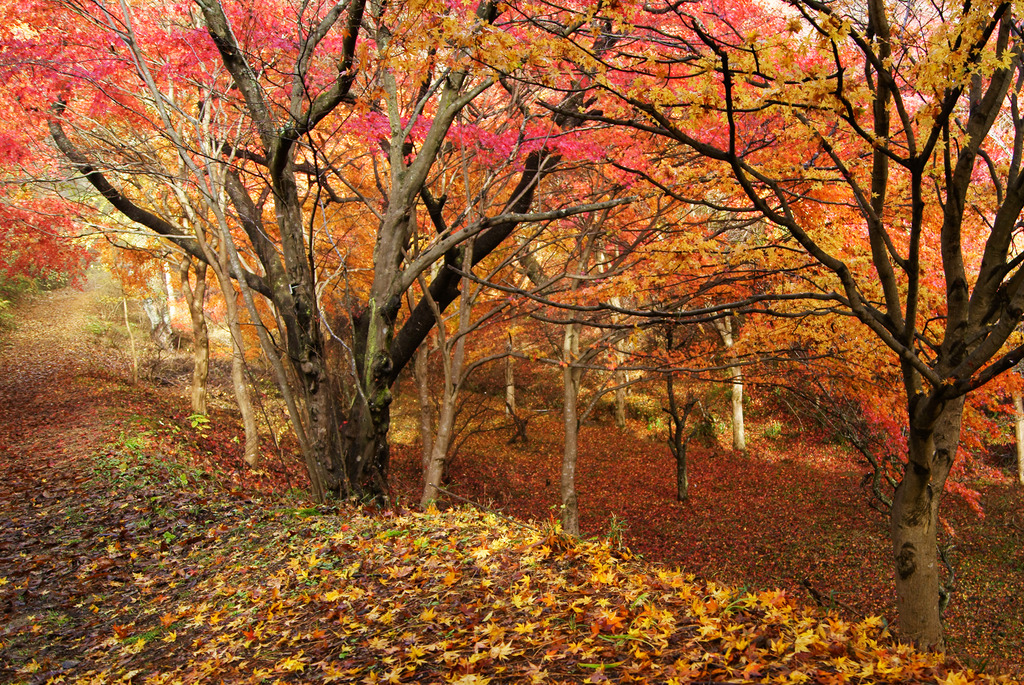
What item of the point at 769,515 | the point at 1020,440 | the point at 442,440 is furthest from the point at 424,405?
the point at 1020,440

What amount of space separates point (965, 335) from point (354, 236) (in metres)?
12.8

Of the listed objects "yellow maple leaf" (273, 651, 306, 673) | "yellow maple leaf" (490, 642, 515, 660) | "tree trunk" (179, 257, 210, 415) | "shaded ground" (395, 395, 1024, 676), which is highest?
"tree trunk" (179, 257, 210, 415)

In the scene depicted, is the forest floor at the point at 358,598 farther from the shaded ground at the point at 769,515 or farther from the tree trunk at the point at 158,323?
the tree trunk at the point at 158,323

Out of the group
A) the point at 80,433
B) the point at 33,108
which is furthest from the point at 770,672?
the point at 80,433

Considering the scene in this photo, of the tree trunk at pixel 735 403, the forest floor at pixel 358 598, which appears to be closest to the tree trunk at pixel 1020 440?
the forest floor at pixel 358 598

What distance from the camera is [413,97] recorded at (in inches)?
356

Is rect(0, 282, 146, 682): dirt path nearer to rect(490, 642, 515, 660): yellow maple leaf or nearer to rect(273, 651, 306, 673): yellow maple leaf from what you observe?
rect(273, 651, 306, 673): yellow maple leaf

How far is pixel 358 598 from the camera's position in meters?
3.93

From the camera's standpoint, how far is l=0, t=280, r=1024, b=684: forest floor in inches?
112

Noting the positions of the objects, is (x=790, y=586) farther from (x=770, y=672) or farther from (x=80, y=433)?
(x=80, y=433)

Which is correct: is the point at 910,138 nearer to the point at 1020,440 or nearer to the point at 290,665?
the point at 290,665

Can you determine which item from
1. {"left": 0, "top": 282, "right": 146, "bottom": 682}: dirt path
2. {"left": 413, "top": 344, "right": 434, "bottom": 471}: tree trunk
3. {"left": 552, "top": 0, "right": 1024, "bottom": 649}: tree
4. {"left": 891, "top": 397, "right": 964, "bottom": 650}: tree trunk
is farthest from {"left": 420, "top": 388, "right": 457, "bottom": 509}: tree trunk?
{"left": 891, "top": 397, "right": 964, "bottom": 650}: tree trunk

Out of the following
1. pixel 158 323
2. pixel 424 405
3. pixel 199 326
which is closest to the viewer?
pixel 424 405

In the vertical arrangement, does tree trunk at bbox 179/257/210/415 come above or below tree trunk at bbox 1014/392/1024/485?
above
